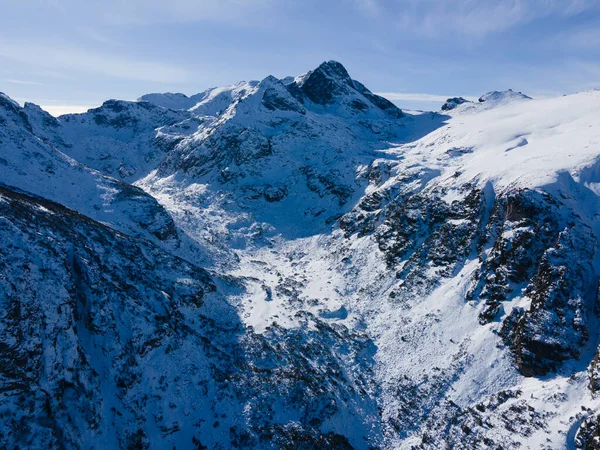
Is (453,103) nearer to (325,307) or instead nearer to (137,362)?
(325,307)

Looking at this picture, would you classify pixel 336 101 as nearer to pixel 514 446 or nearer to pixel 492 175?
pixel 492 175

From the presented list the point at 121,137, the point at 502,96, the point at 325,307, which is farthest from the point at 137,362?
the point at 502,96

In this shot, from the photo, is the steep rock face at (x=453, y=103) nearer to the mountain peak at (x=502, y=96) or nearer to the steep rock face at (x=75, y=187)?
the mountain peak at (x=502, y=96)

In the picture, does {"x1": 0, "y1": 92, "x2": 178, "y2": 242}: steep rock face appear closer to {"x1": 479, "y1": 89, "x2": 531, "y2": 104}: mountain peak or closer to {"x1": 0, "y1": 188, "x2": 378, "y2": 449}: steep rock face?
{"x1": 0, "y1": 188, "x2": 378, "y2": 449}: steep rock face

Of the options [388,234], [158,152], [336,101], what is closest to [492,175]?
[388,234]

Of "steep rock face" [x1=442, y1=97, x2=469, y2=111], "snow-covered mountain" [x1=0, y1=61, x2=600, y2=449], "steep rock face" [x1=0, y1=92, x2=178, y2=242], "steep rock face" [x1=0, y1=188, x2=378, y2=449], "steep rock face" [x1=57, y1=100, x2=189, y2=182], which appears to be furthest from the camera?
"steep rock face" [x1=442, y1=97, x2=469, y2=111]

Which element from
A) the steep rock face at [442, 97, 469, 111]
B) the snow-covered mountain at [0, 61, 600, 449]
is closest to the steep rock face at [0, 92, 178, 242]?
the snow-covered mountain at [0, 61, 600, 449]

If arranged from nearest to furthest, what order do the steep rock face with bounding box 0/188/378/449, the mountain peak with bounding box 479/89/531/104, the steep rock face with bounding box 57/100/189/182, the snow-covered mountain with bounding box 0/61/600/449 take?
the steep rock face with bounding box 0/188/378/449
the snow-covered mountain with bounding box 0/61/600/449
the mountain peak with bounding box 479/89/531/104
the steep rock face with bounding box 57/100/189/182

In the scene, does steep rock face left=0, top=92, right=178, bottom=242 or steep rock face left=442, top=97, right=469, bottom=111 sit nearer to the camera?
steep rock face left=0, top=92, right=178, bottom=242

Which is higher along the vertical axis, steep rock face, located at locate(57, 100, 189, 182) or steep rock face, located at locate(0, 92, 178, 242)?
steep rock face, located at locate(57, 100, 189, 182)
